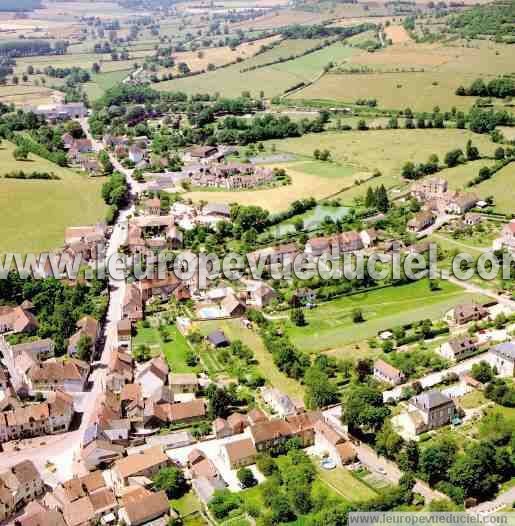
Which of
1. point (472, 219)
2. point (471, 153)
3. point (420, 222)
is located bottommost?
point (472, 219)

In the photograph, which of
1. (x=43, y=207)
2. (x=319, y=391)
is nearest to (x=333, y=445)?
(x=319, y=391)

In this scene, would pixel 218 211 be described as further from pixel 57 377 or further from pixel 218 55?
pixel 218 55

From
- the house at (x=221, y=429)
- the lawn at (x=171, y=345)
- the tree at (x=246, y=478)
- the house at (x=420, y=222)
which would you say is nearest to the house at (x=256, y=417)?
the house at (x=221, y=429)

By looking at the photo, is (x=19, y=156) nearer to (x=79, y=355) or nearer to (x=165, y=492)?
(x=79, y=355)

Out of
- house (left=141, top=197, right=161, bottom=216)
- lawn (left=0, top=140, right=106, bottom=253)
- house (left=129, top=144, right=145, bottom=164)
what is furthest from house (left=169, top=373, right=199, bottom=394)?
house (left=129, top=144, right=145, bottom=164)

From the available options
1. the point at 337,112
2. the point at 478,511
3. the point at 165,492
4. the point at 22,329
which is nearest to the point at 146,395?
the point at 165,492
